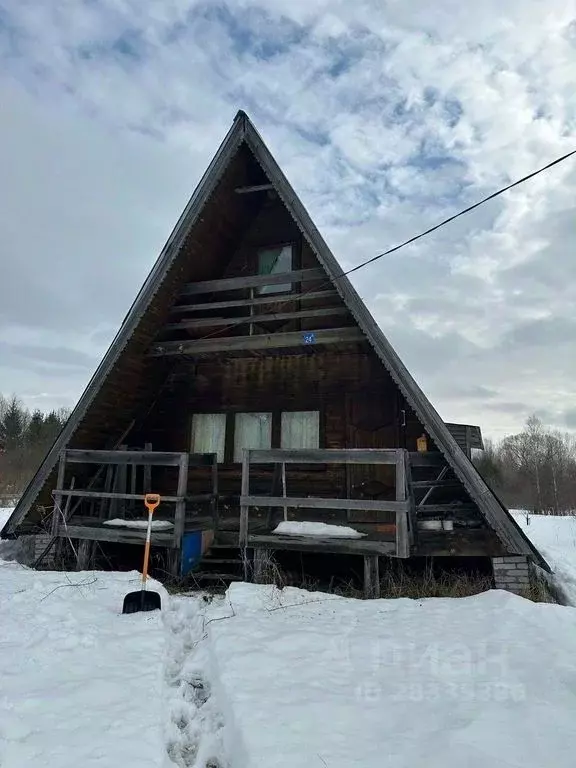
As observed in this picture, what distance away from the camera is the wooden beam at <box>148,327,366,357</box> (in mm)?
9352

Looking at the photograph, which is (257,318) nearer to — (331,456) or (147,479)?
(331,456)

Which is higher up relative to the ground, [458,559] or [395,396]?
[395,396]

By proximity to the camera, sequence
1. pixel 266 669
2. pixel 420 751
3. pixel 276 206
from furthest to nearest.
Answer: pixel 276 206
pixel 266 669
pixel 420 751

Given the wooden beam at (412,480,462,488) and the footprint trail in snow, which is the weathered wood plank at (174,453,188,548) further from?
the wooden beam at (412,480,462,488)

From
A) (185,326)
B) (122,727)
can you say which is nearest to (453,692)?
(122,727)

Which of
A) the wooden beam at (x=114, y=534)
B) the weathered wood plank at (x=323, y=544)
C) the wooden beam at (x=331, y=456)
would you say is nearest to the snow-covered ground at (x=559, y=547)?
the weathered wood plank at (x=323, y=544)

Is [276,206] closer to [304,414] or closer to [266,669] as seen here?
[304,414]

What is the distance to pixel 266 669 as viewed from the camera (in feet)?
14.7

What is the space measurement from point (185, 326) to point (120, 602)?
561cm

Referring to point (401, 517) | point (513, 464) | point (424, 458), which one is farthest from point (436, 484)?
point (513, 464)

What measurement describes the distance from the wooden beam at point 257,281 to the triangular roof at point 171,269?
60 cm

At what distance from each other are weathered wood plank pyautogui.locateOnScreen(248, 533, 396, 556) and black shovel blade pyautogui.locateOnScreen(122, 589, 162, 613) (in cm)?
202

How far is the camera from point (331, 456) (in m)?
7.84

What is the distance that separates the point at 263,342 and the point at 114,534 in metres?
4.41
